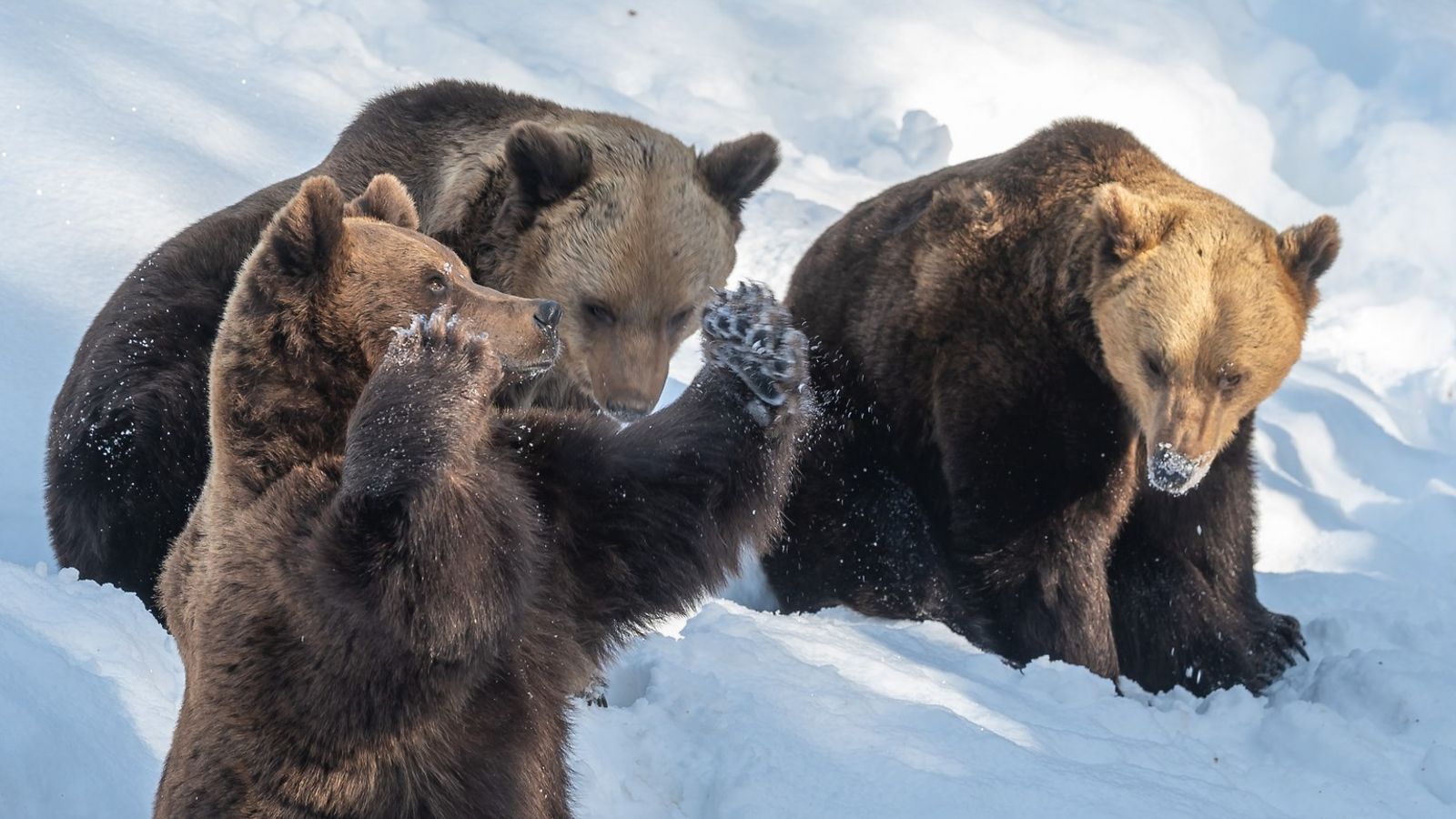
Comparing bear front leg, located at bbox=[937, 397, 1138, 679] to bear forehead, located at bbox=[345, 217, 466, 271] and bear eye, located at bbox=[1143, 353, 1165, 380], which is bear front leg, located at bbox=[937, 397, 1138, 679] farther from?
bear forehead, located at bbox=[345, 217, 466, 271]

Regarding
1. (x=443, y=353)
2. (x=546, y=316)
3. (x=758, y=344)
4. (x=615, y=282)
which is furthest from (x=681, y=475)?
(x=615, y=282)

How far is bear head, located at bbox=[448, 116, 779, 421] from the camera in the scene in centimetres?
562

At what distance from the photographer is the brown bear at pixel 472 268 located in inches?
201

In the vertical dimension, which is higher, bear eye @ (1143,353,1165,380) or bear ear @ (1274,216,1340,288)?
bear ear @ (1274,216,1340,288)

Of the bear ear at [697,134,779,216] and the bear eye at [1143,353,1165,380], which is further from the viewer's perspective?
the bear ear at [697,134,779,216]

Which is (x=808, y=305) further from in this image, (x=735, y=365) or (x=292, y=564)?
(x=292, y=564)

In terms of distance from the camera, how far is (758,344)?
12.8 ft

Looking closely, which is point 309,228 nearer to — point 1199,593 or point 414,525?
point 414,525

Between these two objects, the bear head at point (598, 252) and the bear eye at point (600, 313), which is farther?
the bear eye at point (600, 313)

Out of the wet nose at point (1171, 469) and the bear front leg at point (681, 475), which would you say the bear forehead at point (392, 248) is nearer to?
the bear front leg at point (681, 475)

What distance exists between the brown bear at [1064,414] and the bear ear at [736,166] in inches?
31.5

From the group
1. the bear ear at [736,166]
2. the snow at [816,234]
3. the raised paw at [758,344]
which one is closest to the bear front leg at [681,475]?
the raised paw at [758,344]

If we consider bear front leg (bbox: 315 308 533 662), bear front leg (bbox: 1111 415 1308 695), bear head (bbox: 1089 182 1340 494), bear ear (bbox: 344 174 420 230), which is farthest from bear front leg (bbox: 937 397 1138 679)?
bear front leg (bbox: 315 308 533 662)

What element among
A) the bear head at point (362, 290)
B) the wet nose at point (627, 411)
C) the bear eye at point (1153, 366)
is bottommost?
the wet nose at point (627, 411)
